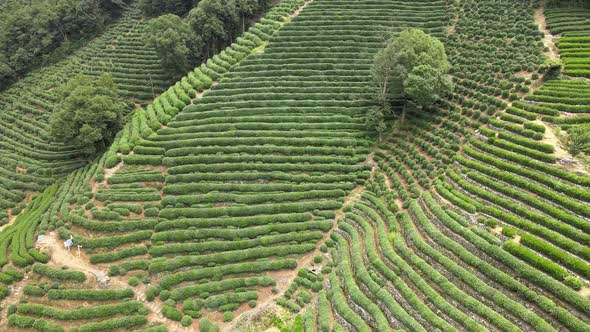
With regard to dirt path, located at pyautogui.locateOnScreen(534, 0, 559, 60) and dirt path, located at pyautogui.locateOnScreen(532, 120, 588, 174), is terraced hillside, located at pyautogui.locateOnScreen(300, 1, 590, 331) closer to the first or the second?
dirt path, located at pyautogui.locateOnScreen(532, 120, 588, 174)

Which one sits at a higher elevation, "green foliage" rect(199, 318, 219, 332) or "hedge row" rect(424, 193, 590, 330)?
"hedge row" rect(424, 193, 590, 330)

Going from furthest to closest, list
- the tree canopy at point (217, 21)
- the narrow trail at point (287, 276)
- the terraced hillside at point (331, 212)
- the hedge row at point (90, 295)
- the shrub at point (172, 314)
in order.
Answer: the tree canopy at point (217, 21), the hedge row at point (90, 295), the shrub at point (172, 314), the narrow trail at point (287, 276), the terraced hillside at point (331, 212)

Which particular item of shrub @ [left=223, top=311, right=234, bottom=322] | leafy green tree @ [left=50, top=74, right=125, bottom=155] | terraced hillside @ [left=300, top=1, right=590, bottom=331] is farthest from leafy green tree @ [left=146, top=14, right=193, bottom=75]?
shrub @ [left=223, top=311, right=234, bottom=322]

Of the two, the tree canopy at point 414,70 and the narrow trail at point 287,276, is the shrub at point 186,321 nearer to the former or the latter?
the narrow trail at point 287,276

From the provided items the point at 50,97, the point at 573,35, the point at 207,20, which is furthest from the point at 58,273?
the point at 573,35

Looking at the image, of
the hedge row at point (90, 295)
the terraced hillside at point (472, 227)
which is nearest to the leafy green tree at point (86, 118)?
the hedge row at point (90, 295)
